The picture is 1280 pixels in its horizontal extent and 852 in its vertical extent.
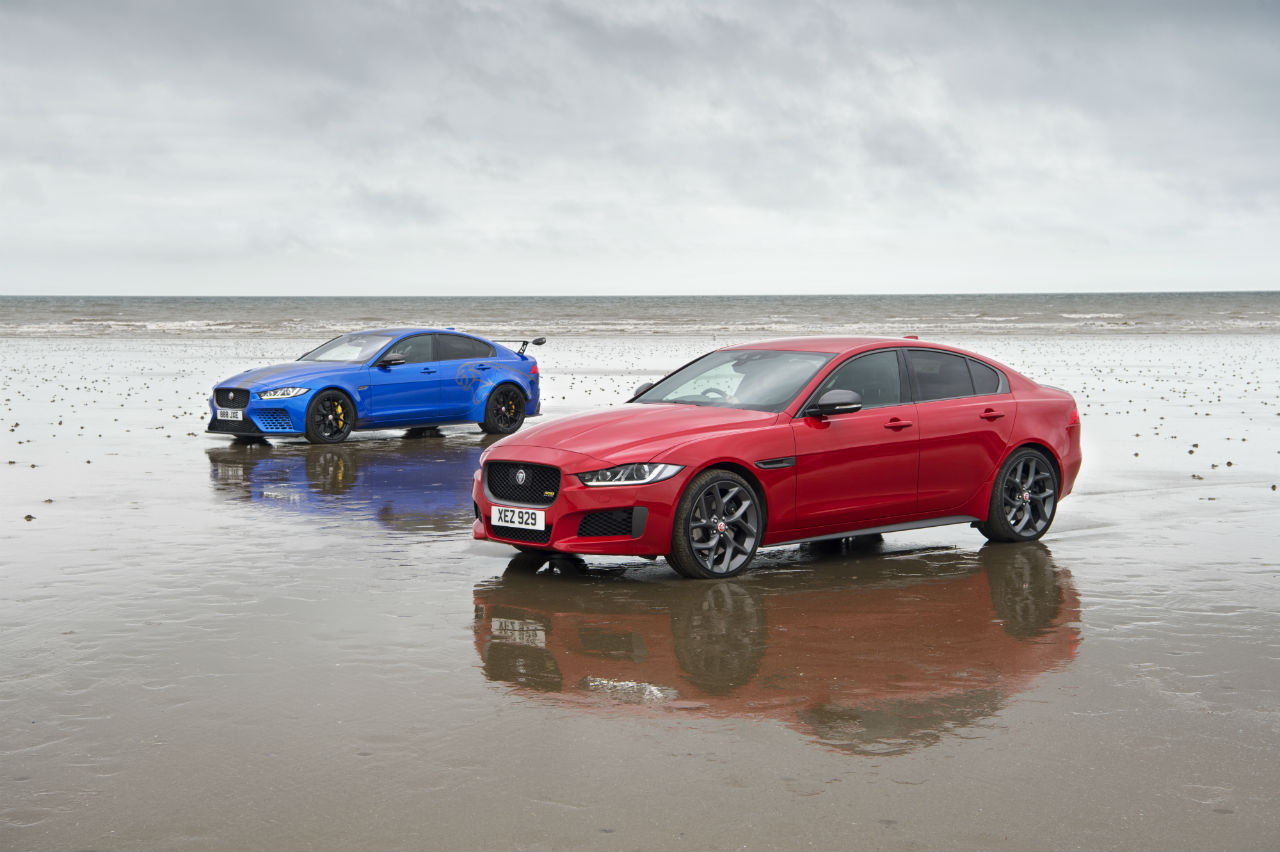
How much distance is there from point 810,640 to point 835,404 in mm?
2407

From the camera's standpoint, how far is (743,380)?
10.1 meters

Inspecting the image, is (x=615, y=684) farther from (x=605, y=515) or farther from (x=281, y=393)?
(x=281, y=393)

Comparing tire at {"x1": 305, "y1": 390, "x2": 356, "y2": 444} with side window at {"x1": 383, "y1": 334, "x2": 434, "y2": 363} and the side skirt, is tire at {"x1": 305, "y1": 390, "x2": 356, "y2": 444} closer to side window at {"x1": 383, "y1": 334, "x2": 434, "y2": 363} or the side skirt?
side window at {"x1": 383, "y1": 334, "x2": 434, "y2": 363}

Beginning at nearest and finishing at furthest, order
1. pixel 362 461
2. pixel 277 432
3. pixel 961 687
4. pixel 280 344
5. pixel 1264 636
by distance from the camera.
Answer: pixel 961 687 → pixel 1264 636 → pixel 362 461 → pixel 277 432 → pixel 280 344

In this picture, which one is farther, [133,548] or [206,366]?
[206,366]

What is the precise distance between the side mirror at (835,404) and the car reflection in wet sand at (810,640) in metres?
1.06

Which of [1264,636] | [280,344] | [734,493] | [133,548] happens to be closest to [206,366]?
[280,344]

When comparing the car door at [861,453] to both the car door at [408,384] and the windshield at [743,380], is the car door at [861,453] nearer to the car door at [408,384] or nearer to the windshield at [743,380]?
the windshield at [743,380]

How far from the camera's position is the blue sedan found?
17406 millimetres

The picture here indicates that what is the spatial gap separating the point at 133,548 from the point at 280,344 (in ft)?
133

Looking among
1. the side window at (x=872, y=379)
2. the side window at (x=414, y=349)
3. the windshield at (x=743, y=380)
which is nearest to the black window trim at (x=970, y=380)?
the side window at (x=872, y=379)

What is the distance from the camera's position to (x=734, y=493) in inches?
357

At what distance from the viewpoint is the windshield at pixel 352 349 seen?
1847 cm

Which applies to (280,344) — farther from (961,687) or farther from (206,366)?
(961,687)
